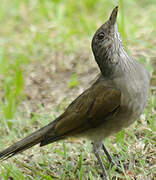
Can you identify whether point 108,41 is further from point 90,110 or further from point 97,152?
point 97,152

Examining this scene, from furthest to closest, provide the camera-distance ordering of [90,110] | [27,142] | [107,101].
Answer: [27,142], [90,110], [107,101]

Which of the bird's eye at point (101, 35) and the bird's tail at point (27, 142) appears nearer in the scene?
the bird's eye at point (101, 35)

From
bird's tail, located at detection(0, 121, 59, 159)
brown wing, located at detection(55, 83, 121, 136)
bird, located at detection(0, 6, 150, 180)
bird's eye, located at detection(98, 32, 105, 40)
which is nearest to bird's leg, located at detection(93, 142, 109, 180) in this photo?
bird, located at detection(0, 6, 150, 180)

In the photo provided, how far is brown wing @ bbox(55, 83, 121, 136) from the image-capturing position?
452cm

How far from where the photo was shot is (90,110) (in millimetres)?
4660

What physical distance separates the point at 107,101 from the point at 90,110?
236mm

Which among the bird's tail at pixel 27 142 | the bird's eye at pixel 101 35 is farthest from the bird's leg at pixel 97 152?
the bird's eye at pixel 101 35

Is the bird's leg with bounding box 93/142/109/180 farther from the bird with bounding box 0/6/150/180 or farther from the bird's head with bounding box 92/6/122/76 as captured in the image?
the bird's head with bounding box 92/6/122/76

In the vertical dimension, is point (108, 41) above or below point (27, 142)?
above

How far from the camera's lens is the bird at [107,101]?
4.44 m

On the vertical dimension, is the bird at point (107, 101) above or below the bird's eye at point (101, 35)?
below

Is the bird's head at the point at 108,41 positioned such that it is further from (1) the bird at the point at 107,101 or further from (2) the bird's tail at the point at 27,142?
(2) the bird's tail at the point at 27,142

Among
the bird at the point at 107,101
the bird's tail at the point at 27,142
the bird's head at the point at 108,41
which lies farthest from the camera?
the bird's tail at the point at 27,142

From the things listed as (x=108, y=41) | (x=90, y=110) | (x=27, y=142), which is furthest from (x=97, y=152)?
(x=108, y=41)
